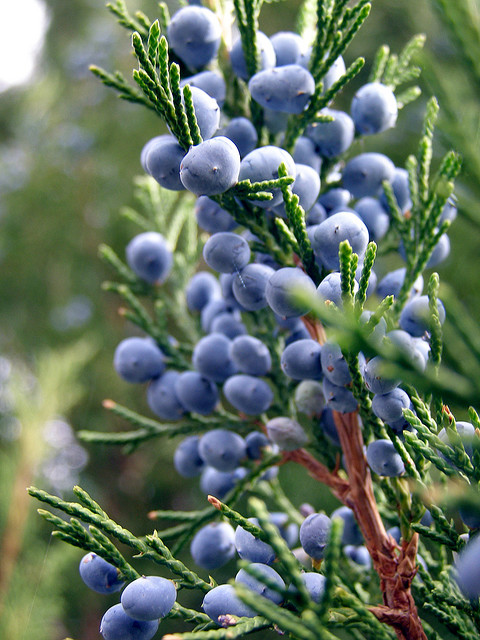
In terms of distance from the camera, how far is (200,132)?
3.10ft

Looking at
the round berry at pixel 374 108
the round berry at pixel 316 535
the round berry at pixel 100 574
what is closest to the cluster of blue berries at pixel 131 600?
the round berry at pixel 100 574

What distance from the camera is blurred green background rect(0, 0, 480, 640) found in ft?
8.73

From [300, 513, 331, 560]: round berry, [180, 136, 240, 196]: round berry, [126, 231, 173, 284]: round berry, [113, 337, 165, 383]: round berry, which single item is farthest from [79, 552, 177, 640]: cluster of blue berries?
[126, 231, 173, 284]: round berry

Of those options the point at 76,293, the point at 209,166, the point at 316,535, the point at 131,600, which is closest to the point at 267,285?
the point at 209,166

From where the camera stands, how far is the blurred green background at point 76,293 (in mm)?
2662

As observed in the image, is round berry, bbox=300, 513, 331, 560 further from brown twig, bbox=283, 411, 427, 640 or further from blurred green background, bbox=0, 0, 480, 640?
blurred green background, bbox=0, 0, 480, 640

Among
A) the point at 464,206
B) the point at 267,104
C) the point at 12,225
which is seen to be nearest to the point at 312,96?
the point at 267,104

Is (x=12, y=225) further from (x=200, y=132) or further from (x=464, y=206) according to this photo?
(x=464, y=206)

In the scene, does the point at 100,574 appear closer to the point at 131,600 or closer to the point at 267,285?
the point at 131,600

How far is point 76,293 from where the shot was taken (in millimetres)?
4062

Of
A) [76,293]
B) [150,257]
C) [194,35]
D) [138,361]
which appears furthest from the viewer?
[76,293]

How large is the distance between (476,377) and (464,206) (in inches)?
8.8

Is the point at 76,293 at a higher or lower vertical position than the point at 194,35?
lower

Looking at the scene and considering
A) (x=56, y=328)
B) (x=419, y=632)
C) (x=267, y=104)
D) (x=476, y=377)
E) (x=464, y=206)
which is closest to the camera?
(x=476, y=377)
